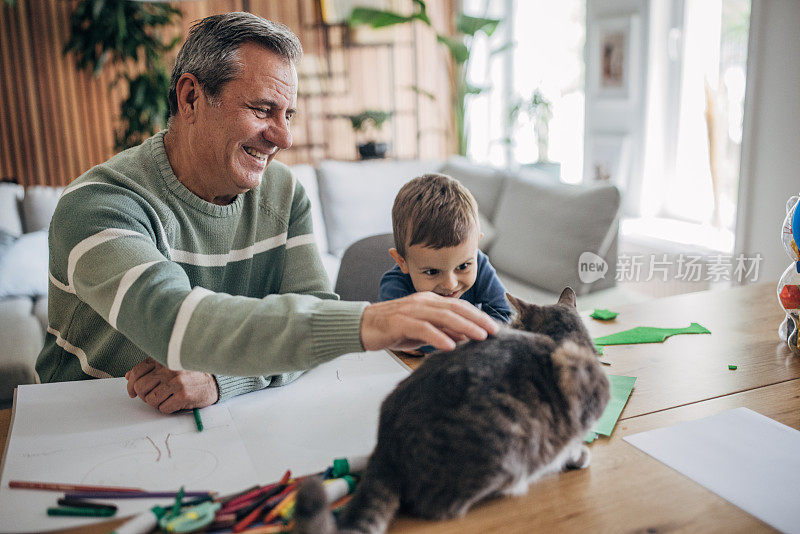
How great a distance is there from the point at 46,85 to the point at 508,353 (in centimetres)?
509

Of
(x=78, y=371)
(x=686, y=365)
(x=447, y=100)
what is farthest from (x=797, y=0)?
(x=447, y=100)

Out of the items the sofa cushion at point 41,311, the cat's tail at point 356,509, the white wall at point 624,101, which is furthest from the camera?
the white wall at point 624,101

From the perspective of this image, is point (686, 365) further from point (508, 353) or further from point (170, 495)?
point (170, 495)

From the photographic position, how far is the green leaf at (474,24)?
4.04 meters

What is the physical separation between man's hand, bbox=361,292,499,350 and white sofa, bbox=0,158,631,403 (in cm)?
190

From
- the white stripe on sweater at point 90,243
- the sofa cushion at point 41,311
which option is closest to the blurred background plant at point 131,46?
the sofa cushion at point 41,311

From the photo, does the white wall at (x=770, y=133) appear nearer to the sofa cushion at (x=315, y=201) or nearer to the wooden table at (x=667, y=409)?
the wooden table at (x=667, y=409)

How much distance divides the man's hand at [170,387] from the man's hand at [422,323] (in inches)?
14.0

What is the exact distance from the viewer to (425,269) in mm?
1293

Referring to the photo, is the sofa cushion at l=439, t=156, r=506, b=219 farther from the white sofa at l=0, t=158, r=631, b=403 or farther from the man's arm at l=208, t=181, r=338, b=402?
the man's arm at l=208, t=181, r=338, b=402

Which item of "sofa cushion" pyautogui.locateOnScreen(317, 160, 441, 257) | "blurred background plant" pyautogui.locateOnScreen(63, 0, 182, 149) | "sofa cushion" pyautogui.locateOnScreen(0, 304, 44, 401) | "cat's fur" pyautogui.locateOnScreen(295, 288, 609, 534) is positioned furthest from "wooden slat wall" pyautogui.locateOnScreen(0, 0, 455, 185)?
"cat's fur" pyautogui.locateOnScreen(295, 288, 609, 534)

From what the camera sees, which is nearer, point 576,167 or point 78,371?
point 78,371

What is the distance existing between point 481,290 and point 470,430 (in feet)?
2.71

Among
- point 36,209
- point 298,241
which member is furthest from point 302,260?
point 36,209
